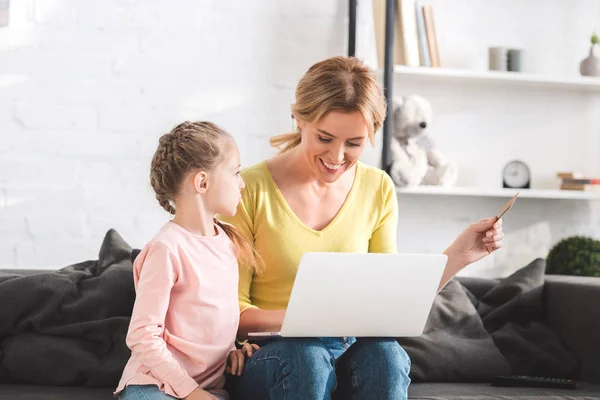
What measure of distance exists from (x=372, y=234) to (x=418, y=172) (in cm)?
111

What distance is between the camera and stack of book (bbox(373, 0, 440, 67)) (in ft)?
10.1

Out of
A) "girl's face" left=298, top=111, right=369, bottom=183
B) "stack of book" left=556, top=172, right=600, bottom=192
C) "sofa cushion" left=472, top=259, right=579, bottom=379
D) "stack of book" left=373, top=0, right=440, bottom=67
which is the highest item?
"stack of book" left=373, top=0, right=440, bottom=67

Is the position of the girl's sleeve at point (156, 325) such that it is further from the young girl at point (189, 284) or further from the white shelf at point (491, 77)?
the white shelf at point (491, 77)

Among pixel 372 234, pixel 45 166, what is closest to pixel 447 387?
pixel 372 234

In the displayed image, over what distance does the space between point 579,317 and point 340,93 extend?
0.98 meters

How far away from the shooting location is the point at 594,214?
3.47 metres

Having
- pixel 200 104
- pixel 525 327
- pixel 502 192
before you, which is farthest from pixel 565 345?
pixel 200 104

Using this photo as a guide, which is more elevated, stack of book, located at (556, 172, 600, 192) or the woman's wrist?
stack of book, located at (556, 172, 600, 192)

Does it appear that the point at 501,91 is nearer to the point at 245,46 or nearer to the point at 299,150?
the point at 245,46

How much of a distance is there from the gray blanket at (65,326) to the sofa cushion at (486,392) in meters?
0.74

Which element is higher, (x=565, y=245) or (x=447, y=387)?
(x=565, y=245)

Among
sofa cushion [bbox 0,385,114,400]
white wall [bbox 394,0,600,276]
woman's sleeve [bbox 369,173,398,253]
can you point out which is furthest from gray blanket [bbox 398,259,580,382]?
white wall [bbox 394,0,600,276]

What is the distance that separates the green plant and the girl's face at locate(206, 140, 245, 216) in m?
1.88

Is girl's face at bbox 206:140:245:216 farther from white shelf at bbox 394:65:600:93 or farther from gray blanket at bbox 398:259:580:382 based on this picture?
white shelf at bbox 394:65:600:93
